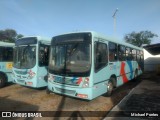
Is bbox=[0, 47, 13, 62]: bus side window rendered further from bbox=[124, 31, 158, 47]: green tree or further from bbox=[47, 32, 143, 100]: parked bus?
bbox=[124, 31, 158, 47]: green tree

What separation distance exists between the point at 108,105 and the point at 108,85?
3.99 feet

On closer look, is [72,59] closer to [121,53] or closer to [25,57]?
[25,57]

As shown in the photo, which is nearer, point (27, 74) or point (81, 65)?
point (81, 65)

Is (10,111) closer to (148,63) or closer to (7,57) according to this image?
(7,57)

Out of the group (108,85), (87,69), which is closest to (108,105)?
(108,85)

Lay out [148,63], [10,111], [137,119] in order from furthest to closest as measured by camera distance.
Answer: [148,63], [10,111], [137,119]

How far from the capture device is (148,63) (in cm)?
2964

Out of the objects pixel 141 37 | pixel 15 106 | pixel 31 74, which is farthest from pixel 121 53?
pixel 141 37

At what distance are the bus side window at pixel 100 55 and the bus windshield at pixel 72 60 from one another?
1.52ft

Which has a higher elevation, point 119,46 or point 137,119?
point 119,46

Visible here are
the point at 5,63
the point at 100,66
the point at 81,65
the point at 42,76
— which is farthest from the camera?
the point at 5,63

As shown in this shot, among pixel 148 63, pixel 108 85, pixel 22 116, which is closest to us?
pixel 22 116

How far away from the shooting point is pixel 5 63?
11398 mm

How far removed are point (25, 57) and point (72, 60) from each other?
3625 mm
